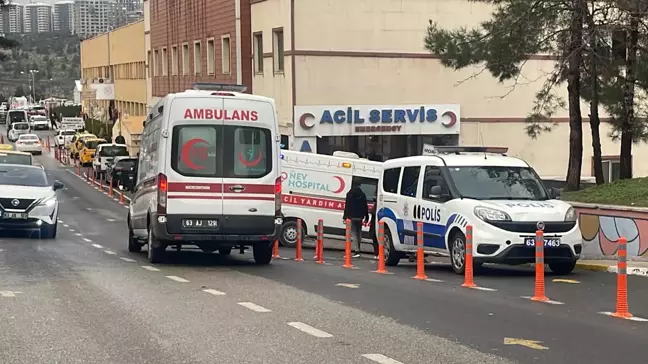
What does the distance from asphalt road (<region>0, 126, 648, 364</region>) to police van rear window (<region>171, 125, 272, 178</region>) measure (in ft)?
5.38

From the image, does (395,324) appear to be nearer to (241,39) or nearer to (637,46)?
(637,46)

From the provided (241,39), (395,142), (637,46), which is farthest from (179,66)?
(637,46)

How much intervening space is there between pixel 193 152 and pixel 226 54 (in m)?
32.2

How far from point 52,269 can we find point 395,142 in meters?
26.6

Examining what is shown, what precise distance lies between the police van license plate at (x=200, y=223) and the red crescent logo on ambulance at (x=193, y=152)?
848mm

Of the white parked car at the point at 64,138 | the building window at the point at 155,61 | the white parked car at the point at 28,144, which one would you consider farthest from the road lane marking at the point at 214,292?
the white parked car at the point at 28,144

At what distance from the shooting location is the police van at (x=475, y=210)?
15.0m

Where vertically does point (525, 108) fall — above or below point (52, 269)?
above

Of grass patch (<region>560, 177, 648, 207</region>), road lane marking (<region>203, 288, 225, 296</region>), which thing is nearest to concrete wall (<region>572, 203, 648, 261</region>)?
grass patch (<region>560, 177, 648, 207</region>)

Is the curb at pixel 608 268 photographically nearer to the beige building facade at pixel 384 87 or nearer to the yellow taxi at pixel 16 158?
the yellow taxi at pixel 16 158

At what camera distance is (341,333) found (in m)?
9.64

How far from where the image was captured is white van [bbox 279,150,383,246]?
24781 mm

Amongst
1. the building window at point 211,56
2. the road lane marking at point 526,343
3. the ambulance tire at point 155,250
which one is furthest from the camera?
the building window at point 211,56

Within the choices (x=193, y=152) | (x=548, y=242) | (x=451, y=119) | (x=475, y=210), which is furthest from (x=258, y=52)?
(x=548, y=242)
